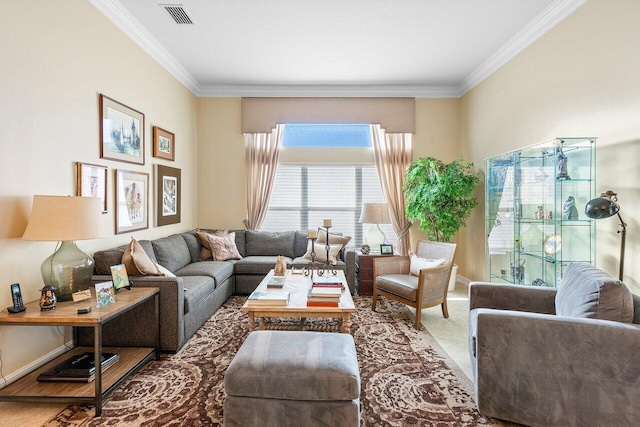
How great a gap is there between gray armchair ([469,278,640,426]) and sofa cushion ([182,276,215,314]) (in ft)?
8.03

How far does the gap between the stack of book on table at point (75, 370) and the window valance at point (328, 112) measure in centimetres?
401

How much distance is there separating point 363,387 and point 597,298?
5.14 ft

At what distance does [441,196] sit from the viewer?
15.4 ft

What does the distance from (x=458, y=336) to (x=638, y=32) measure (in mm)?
2896

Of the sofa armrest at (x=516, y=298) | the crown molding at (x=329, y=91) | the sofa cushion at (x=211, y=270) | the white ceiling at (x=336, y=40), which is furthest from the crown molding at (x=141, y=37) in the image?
the sofa armrest at (x=516, y=298)

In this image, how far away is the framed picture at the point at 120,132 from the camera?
3.30 meters

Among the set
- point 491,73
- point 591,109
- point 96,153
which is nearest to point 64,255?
point 96,153

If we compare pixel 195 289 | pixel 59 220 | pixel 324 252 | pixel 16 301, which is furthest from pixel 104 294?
pixel 324 252

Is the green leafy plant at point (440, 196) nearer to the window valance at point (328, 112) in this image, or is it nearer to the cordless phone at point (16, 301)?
the window valance at point (328, 112)

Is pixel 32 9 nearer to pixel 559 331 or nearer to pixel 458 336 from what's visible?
pixel 559 331

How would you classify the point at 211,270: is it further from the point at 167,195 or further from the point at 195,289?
the point at 167,195

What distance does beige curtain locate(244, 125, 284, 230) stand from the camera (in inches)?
221

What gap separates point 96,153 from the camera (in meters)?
3.23

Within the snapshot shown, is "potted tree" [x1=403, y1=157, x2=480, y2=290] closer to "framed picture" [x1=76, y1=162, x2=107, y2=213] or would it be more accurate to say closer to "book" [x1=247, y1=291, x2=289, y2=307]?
"book" [x1=247, y1=291, x2=289, y2=307]
